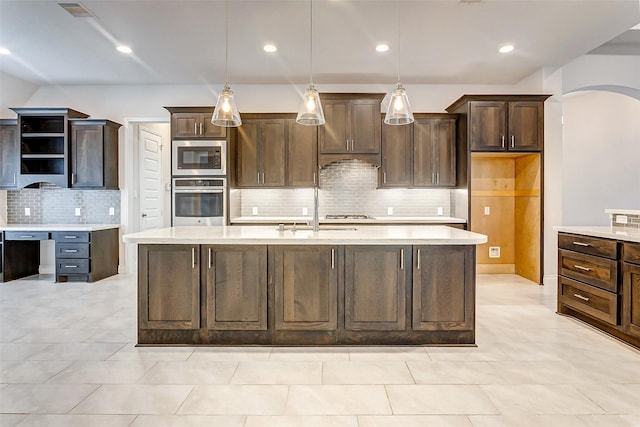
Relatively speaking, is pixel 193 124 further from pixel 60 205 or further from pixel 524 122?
pixel 524 122

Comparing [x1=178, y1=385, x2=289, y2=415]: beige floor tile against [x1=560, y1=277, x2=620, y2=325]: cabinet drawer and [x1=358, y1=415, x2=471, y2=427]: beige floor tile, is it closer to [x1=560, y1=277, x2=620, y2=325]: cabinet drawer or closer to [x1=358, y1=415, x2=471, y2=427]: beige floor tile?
[x1=358, y1=415, x2=471, y2=427]: beige floor tile

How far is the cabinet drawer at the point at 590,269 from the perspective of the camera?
2.98 metres

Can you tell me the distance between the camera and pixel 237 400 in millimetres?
2094

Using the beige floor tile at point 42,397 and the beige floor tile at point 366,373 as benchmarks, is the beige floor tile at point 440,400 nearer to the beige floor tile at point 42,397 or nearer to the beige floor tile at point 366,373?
the beige floor tile at point 366,373

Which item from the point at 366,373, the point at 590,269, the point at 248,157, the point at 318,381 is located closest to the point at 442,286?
the point at 366,373

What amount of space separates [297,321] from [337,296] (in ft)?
1.23

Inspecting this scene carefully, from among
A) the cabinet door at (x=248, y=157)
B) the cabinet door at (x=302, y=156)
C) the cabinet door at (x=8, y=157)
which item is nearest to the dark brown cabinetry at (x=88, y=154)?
the cabinet door at (x=8, y=157)

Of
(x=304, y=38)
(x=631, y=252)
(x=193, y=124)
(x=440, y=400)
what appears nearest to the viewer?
(x=440, y=400)

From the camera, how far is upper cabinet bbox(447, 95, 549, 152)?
4941 millimetres

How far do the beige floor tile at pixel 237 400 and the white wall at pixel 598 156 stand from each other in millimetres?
7115

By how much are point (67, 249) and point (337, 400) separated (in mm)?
4830

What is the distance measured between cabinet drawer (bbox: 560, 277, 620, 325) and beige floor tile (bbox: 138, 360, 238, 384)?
3094mm

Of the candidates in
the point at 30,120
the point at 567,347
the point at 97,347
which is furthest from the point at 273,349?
the point at 30,120

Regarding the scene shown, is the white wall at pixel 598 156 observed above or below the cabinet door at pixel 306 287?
above
